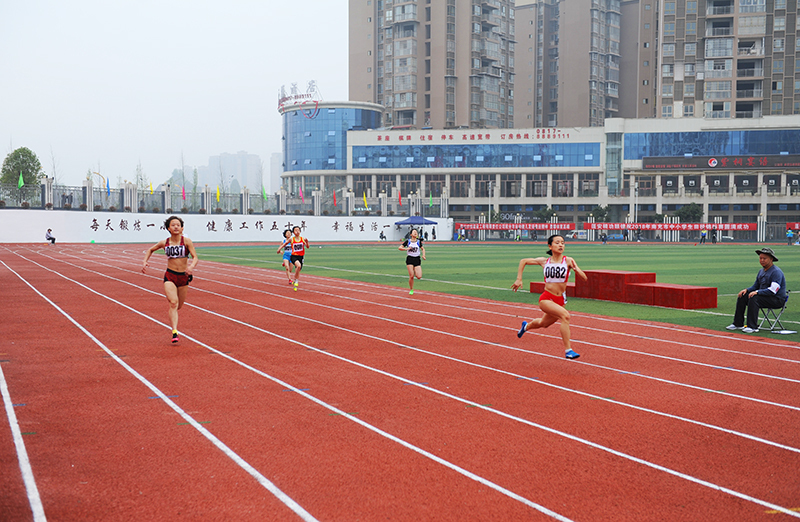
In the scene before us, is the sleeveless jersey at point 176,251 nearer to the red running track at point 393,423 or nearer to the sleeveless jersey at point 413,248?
the red running track at point 393,423

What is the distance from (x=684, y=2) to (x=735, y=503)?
99065 mm

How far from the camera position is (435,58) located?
107m

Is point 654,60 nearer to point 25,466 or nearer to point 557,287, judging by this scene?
point 557,287

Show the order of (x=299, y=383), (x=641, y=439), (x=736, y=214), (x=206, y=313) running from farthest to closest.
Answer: (x=736, y=214) → (x=206, y=313) → (x=299, y=383) → (x=641, y=439)

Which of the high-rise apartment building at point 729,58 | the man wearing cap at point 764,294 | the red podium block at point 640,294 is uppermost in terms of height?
the high-rise apartment building at point 729,58

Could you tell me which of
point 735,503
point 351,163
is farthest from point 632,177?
point 735,503

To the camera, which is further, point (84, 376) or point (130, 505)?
point (84, 376)

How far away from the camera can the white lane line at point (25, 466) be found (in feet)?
14.0

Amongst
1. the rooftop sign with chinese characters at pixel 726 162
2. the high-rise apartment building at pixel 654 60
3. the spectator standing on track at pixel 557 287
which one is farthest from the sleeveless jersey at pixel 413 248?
the high-rise apartment building at pixel 654 60

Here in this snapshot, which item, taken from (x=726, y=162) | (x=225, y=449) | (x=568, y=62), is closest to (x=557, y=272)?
(x=225, y=449)

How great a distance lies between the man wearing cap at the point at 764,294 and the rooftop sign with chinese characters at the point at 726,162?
85.7 metres

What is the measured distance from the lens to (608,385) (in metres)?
7.73

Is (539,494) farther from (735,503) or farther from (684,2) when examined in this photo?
(684,2)

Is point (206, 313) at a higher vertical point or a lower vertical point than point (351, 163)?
lower
